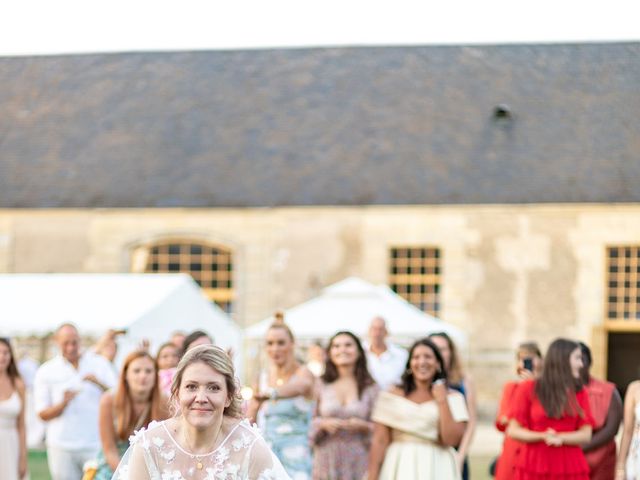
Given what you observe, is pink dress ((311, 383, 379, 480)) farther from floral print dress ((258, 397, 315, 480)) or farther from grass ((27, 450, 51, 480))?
grass ((27, 450, 51, 480))

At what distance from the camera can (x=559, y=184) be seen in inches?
972

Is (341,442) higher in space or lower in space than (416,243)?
lower

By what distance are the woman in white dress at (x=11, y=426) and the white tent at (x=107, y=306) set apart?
21.5 feet

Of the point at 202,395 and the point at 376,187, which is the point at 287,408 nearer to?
the point at 202,395

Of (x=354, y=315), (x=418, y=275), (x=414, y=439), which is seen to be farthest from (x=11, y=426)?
(x=418, y=275)

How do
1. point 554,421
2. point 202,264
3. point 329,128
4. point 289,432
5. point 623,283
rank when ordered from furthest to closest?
point 329,128 → point 202,264 → point 623,283 → point 289,432 → point 554,421

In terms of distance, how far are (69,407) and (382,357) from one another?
9.82 feet

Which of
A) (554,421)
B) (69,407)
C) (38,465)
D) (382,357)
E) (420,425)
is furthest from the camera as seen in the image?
(38,465)

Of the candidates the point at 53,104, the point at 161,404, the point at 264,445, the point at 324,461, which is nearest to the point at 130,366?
the point at 161,404

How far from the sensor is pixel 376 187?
25062 mm

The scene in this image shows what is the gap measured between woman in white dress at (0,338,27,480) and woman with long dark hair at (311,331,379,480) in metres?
1.86

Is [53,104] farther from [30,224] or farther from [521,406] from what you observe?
[521,406]

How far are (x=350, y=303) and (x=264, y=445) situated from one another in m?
13.1

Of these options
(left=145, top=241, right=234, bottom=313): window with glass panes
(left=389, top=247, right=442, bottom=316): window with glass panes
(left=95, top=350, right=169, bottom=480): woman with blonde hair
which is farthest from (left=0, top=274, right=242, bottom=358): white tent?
(left=95, top=350, right=169, bottom=480): woman with blonde hair
